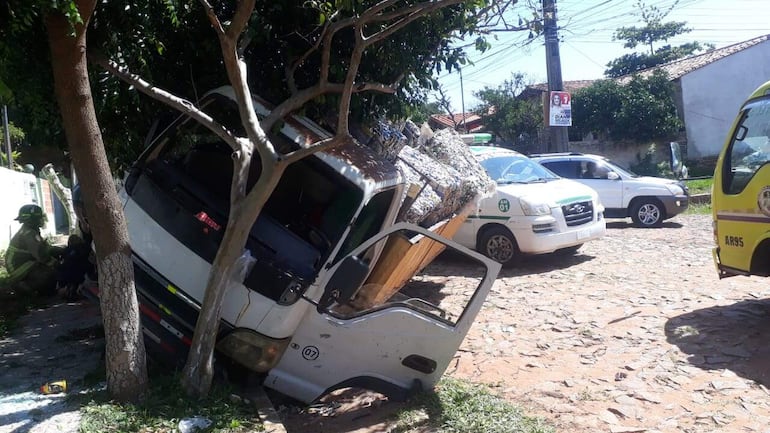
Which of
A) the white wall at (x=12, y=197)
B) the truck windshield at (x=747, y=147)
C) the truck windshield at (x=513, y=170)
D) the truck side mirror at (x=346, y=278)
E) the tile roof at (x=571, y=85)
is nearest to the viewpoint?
the truck side mirror at (x=346, y=278)

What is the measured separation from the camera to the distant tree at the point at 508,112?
30094 mm

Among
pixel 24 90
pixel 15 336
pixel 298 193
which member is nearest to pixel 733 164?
pixel 298 193

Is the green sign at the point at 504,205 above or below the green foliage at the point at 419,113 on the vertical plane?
below

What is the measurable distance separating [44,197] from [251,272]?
16.4 metres

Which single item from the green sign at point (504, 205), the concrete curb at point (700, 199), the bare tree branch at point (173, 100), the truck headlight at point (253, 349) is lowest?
the concrete curb at point (700, 199)

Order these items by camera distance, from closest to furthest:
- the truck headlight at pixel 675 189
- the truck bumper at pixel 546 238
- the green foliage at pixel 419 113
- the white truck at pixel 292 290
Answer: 1. the white truck at pixel 292 290
2. the green foliage at pixel 419 113
3. the truck bumper at pixel 546 238
4. the truck headlight at pixel 675 189

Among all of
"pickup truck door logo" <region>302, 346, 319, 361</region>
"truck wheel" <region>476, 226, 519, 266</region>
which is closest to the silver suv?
"truck wheel" <region>476, 226, 519, 266</region>

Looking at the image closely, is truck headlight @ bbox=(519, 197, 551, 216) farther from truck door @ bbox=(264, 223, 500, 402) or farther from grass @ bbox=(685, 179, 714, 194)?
grass @ bbox=(685, 179, 714, 194)

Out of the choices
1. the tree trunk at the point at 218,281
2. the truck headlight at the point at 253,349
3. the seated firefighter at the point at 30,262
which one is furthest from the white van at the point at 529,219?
the seated firefighter at the point at 30,262

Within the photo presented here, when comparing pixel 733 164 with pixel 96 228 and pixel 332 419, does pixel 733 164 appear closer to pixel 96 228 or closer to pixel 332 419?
pixel 332 419

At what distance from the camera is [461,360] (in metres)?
A: 6.35

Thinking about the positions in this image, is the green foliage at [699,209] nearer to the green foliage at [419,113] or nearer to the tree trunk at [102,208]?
the green foliage at [419,113]

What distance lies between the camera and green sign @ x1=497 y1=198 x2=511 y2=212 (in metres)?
10.1

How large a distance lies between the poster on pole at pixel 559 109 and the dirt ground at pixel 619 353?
7.72 m
